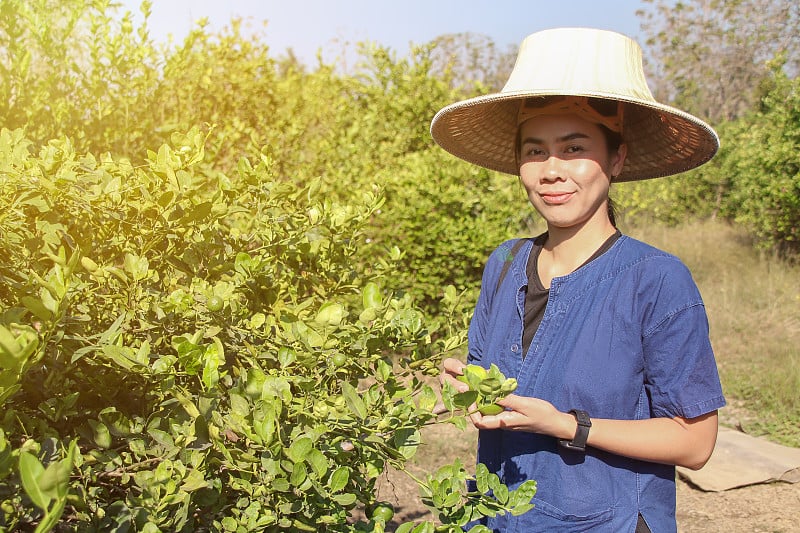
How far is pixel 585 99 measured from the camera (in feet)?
5.56

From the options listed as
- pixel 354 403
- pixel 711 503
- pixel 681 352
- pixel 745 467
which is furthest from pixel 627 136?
pixel 745 467

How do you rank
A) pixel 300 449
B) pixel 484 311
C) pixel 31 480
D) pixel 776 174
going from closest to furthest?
1. pixel 31 480
2. pixel 300 449
3. pixel 484 311
4. pixel 776 174

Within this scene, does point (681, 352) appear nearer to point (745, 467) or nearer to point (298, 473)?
point (298, 473)

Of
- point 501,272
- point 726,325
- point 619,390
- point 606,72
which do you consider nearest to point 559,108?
point 606,72

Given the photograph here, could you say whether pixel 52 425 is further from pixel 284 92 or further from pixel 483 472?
pixel 284 92

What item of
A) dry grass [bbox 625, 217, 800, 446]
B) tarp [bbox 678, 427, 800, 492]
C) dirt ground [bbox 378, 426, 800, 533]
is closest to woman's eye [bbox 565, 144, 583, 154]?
dirt ground [bbox 378, 426, 800, 533]

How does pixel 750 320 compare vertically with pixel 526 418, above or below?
below

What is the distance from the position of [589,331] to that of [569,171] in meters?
0.36

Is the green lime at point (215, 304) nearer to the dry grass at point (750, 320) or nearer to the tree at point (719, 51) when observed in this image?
the dry grass at point (750, 320)

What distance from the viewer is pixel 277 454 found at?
1145 mm

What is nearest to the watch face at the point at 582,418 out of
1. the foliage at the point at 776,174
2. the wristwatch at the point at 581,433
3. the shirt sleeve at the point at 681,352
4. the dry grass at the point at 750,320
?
the wristwatch at the point at 581,433

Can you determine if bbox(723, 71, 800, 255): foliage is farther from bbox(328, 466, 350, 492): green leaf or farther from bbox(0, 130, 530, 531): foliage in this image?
bbox(328, 466, 350, 492): green leaf

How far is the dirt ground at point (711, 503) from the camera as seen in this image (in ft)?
12.0

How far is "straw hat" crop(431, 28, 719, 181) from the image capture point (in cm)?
169
